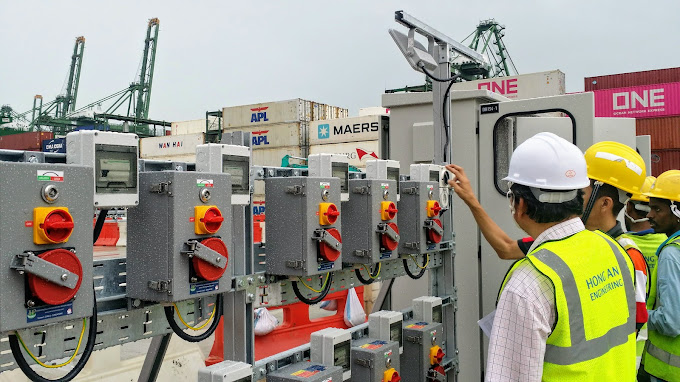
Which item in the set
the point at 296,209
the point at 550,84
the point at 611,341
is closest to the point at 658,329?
the point at 611,341

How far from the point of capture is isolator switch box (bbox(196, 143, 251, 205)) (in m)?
2.61

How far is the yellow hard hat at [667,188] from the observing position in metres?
3.41

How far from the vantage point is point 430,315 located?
4340 millimetres

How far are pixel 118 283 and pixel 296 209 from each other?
95 cm

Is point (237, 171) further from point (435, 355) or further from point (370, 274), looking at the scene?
point (435, 355)

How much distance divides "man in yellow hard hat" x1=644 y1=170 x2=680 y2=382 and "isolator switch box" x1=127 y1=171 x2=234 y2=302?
90.2 inches

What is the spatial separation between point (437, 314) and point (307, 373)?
1673mm

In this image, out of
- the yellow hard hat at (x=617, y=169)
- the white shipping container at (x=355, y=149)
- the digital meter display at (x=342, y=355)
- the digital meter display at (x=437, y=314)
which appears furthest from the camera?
the white shipping container at (x=355, y=149)

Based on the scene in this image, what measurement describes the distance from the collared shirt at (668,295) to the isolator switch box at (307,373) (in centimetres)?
172

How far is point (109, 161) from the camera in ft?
7.20

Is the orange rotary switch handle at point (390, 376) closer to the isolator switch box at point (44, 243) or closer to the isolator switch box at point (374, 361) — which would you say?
the isolator switch box at point (374, 361)

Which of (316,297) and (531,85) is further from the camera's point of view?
(531,85)

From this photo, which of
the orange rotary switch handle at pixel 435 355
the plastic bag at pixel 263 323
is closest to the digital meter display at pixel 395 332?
the orange rotary switch handle at pixel 435 355

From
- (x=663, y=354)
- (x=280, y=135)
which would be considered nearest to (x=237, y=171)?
(x=663, y=354)
